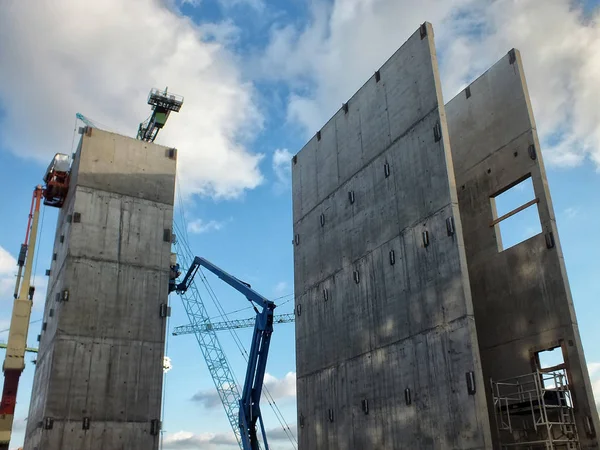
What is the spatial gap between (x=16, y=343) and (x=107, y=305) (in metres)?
4.66

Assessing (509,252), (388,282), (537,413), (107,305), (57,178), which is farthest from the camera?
(57,178)

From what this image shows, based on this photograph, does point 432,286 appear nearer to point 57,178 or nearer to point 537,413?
point 537,413

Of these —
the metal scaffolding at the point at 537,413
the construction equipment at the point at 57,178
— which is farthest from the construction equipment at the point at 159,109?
the metal scaffolding at the point at 537,413

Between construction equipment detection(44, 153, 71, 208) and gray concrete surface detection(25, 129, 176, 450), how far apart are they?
46.3 inches

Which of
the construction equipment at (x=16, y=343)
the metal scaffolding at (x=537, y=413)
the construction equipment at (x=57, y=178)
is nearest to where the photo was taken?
the metal scaffolding at (x=537, y=413)

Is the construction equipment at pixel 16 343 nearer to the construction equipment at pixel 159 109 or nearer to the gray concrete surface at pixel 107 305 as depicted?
the gray concrete surface at pixel 107 305

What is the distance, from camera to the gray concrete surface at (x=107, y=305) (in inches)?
1060

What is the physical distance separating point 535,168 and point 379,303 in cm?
817

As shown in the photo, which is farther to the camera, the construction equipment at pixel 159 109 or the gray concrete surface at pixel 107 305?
the construction equipment at pixel 159 109

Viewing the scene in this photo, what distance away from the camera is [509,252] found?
75.9 feet

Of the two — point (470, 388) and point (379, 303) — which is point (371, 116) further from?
point (470, 388)

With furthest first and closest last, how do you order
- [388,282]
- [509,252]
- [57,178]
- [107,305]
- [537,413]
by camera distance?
[57,178] < [107,305] < [388,282] < [509,252] < [537,413]

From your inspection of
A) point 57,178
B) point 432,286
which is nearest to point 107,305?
point 57,178

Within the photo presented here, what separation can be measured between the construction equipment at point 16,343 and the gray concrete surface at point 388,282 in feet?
43.0
